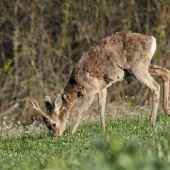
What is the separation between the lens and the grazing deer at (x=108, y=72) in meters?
6.99

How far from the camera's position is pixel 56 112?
7602 millimetres

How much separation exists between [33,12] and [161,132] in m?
10.4

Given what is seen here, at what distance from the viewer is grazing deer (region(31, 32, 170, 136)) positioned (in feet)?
22.9

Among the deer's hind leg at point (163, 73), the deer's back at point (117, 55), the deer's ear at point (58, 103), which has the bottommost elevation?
the deer's ear at point (58, 103)

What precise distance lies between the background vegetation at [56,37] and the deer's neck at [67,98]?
553cm

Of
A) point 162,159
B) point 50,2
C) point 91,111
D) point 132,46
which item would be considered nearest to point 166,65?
point 91,111

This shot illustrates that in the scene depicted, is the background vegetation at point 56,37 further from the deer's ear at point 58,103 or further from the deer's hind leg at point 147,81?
the deer's hind leg at point 147,81

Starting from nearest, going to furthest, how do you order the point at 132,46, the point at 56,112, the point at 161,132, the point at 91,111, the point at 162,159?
the point at 162,159, the point at 161,132, the point at 132,46, the point at 56,112, the point at 91,111

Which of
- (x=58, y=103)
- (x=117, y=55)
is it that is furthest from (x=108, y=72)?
(x=58, y=103)

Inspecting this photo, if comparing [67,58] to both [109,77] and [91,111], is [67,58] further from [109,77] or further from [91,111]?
[109,77]

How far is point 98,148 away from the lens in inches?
153

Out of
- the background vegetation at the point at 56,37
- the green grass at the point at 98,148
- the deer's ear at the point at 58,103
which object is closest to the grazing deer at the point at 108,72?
the deer's ear at the point at 58,103

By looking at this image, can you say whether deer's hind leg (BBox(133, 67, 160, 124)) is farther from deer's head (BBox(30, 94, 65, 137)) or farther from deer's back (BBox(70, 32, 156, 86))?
deer's head (BBox(30, 94, 65, 137))

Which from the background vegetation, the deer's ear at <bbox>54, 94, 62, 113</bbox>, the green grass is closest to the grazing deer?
the deer's ear at <bbox>54, 94, 62, 113</bbox>
